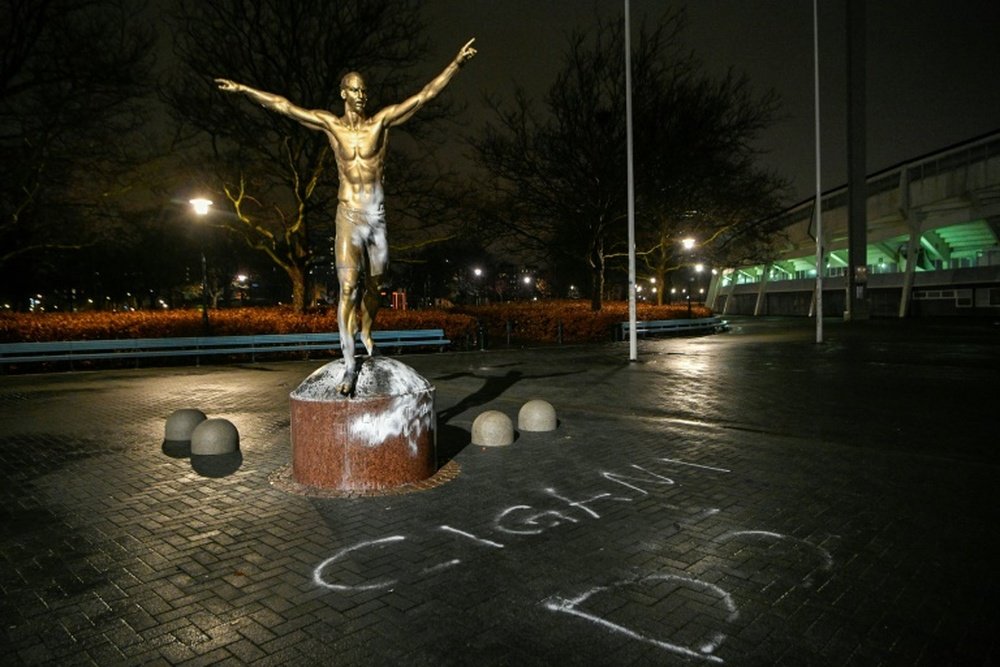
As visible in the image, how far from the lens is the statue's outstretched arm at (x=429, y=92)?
621cm

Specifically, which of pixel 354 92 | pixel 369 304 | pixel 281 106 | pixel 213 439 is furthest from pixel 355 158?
pixel 213 439

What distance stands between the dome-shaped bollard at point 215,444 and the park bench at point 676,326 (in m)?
22.0

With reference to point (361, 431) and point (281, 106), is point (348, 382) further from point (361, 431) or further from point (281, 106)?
point (281, 106)

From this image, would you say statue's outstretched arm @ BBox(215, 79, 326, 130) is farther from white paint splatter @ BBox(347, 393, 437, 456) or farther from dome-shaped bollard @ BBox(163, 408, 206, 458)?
dome-shaped bollard @ BBox(163, 408, 206, 458)

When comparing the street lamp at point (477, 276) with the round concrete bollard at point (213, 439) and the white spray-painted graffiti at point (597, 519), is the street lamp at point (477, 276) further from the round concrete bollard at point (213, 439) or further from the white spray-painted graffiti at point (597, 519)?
the white spray-painted graffiti at point (597, 519)

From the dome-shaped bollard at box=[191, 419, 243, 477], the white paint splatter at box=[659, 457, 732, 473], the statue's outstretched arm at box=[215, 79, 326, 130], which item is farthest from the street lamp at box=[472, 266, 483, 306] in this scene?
the statue's outstretched arm at box=[215, 79, 326, 130]

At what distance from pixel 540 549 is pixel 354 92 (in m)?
4.51

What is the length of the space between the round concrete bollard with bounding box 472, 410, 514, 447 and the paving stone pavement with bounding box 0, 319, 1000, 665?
15 centimetres

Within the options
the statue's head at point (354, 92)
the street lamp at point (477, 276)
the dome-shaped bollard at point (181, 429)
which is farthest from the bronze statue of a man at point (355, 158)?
the street lamp at point (477, 276)

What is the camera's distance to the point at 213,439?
297 inches

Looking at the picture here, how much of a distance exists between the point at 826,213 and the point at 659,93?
117 feet

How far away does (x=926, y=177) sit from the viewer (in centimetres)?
4447

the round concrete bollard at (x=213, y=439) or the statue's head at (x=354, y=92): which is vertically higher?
the statue's head at (x=354, y=92)

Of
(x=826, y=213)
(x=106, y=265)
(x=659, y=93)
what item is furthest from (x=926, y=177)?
(x=106, y=265)
